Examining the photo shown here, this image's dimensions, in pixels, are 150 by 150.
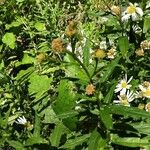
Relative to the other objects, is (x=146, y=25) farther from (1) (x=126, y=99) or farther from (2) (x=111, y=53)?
(1) (x=126, y=99)

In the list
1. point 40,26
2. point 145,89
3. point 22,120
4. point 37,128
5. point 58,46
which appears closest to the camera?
point 58,46

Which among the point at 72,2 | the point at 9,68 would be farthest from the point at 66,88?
the point at 72,2

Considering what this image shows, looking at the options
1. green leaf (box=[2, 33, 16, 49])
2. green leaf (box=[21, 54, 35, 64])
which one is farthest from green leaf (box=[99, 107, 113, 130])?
green leaf (box=[2, 33, 16, 49])

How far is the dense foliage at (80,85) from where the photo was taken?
2.24m

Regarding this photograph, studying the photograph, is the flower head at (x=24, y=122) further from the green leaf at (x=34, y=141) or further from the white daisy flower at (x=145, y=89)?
the white daisy flower at (x=145, y=89)

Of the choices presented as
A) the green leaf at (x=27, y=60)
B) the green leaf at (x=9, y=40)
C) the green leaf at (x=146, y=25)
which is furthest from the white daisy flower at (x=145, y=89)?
the green leaf at (x=9, y=40)

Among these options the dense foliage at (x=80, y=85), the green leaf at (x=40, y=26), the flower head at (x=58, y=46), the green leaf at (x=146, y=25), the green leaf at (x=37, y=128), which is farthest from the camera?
the green leaf at (x=40, y=26)

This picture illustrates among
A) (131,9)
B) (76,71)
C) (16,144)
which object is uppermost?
(131,9)

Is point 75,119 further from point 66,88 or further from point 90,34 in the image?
point 90,34

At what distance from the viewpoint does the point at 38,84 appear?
320 cm

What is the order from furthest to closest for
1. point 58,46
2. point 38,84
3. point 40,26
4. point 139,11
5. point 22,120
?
1. point 40,26
2. point 38,84
3. point 139,11
4. point 22,120
5. point 58,46

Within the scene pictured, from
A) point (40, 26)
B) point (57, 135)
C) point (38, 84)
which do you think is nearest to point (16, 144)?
point (57, 135)

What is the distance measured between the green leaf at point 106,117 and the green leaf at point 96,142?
0.36ft

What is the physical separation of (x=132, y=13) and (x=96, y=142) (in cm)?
94
